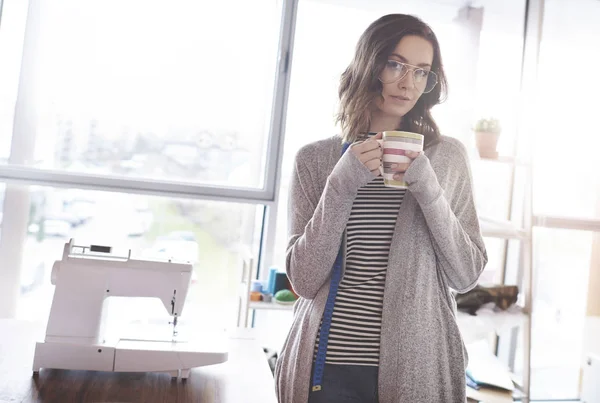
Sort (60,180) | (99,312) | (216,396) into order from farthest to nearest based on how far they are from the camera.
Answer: (60,180)
(99,312)
(216,396)

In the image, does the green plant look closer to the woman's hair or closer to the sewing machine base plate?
the woman's hair

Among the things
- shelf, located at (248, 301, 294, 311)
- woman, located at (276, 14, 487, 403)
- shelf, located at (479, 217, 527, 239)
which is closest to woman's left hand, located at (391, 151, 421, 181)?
woman, located at (276, 14, 487, 403)

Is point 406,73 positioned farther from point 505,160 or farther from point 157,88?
point 157,88

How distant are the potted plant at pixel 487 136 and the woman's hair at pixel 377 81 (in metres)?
1.12

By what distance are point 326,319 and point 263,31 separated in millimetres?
1776

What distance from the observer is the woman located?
110cm

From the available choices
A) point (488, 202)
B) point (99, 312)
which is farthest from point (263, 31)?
point (99, 312)

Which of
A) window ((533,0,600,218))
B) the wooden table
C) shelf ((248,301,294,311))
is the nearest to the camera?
the wooden table

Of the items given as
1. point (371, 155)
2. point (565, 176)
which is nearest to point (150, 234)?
point (371, 155)

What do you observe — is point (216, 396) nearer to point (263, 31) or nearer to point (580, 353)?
point (263, 31)

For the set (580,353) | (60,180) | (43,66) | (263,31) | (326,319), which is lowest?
(580,353)

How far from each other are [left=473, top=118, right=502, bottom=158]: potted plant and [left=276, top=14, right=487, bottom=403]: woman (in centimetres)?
118

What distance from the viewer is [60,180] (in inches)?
94.4

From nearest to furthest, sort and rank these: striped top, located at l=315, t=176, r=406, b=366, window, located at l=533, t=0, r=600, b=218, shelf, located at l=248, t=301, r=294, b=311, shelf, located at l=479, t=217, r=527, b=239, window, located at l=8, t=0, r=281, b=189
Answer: striped top, located at l=315, t=176, r=406, b=366 → shelf, located at l=248, t=301, r=294, b=311 → shelf, located at l=479, t=217, r=527, b=239 → window, located at l=8, t=0, r=281, b=189 → window, located at l=533, t=0, r=600, b=218
